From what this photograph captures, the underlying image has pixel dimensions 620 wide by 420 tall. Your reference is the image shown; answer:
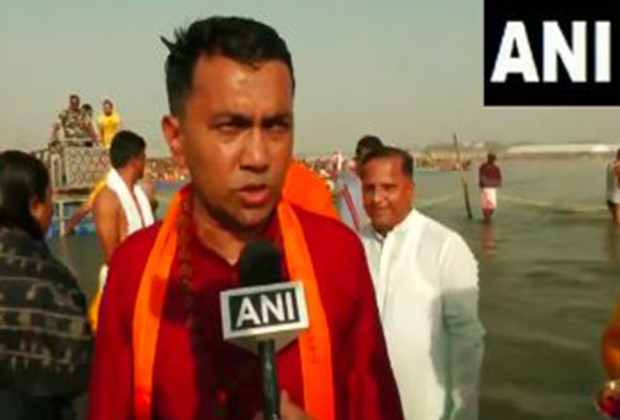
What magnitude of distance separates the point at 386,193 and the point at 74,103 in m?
14.3

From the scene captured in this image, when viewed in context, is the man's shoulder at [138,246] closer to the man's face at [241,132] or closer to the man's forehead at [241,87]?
the man's face at [241,132]

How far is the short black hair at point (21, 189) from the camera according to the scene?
337 cm

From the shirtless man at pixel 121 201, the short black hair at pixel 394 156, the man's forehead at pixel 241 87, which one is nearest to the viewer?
the man's forehead at pixel 241 87

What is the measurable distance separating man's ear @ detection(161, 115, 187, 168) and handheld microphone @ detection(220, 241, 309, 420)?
0.57 m

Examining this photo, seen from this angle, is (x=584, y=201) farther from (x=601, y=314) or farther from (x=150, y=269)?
(x=150, y=269)

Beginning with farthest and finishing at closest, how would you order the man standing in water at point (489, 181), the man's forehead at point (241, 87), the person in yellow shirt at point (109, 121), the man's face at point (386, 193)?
the man standing in water at point (489, 181) → the person in yellow shirt at point (109, 121) → the man's face at point (386, 193) → the man's forehead at point (241, 87)

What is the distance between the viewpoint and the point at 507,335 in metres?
8.65

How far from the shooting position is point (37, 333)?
3.12 m

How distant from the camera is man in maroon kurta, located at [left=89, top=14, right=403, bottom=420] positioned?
1.84 m

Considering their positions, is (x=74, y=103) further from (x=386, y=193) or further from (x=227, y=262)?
(x=227, y=262)

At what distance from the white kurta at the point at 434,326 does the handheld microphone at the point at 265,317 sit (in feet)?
7.15

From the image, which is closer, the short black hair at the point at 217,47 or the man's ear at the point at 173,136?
the short black hair at the point at 217,47

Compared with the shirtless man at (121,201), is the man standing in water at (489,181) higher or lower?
lower

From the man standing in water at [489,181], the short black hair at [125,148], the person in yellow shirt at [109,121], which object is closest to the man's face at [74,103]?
the person in yellow shirt at [109,121]
